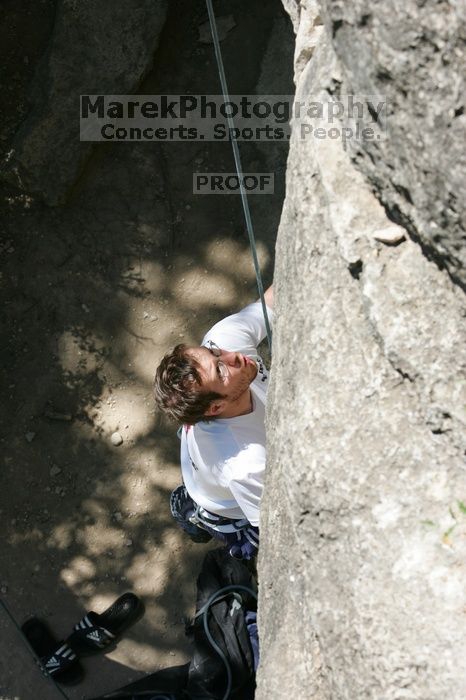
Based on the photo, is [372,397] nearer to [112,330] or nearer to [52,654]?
[112,330]

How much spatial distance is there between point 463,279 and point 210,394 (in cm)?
101

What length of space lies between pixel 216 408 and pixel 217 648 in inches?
49.3

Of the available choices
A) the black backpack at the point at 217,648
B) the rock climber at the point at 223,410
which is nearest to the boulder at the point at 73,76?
the rock climber at the point at 223,410

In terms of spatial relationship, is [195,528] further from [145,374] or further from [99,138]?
[99,138]

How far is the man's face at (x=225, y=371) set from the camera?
7.14 ft

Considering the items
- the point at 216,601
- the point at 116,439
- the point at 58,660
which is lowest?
the point at 58,660

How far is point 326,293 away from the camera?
5.16 ft

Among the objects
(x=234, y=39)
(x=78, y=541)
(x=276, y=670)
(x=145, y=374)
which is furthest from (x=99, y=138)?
(x=276, y=670)

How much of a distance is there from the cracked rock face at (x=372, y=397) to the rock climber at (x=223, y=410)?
456 mm

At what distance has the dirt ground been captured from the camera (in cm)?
356

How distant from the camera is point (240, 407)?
89.4 inches

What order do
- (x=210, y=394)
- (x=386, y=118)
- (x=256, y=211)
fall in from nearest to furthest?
(x=386, y=118), (x=210, y=394), (x=256, y=211)

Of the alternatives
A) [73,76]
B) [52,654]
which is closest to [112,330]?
[73,76]

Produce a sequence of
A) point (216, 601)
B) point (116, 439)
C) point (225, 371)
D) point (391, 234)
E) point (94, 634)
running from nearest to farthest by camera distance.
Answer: point (391, 234)
point (225, 371)
point (216, 601)
point (94, 634)
point (116, 439)
